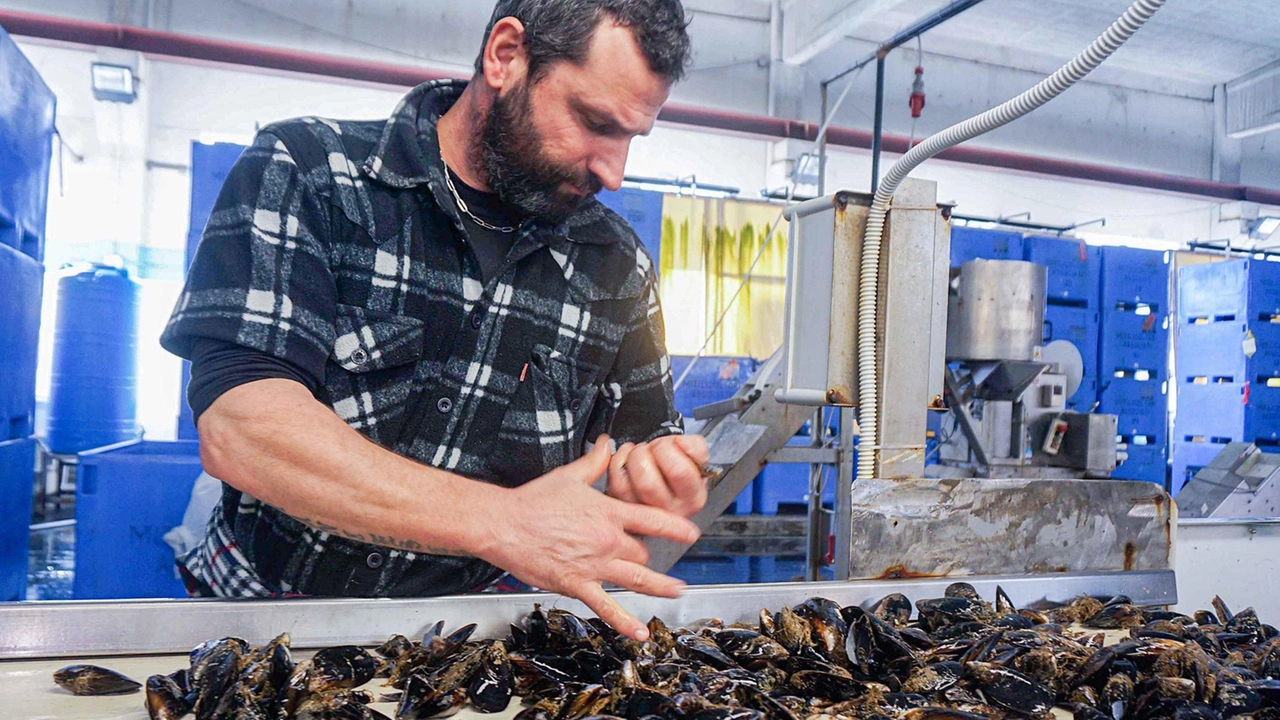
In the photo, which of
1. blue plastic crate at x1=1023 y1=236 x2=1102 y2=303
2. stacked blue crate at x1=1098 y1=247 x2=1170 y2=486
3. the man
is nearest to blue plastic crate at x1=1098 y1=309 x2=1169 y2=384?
stacked blue crate at x1=1098 y1=247 x2=1170 y2=486

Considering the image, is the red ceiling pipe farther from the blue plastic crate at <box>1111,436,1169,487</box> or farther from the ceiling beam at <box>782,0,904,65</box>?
the blue plastic crate at <box>1111,436,1169,487</box>

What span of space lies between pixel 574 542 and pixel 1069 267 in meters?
7.54

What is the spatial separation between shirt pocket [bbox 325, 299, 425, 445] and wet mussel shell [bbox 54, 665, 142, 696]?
556 mm

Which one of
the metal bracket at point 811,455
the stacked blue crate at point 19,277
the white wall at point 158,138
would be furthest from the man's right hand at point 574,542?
the white wall at point 158,138

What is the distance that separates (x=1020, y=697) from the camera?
1.06 m

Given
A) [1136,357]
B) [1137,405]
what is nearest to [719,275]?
[1136,357]

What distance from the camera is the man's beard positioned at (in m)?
1.54

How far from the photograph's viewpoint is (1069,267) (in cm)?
746

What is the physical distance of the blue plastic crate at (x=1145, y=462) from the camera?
7.55 metres

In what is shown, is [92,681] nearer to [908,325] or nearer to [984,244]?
[908,325]

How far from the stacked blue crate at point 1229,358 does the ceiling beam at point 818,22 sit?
14.5 feet

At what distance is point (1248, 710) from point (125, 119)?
8.75 meters

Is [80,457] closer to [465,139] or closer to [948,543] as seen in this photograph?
[465,139]

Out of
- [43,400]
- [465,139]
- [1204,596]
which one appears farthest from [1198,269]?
[43,400]
